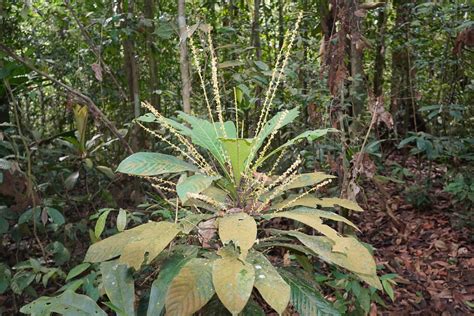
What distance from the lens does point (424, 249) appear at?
3.58 metres

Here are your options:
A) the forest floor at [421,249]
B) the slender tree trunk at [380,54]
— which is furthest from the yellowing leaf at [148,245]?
the slender tree trunk at [380,54]

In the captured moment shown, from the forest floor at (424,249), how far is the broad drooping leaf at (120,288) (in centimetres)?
144

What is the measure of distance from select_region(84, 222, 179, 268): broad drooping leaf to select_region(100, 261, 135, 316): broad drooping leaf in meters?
0.09

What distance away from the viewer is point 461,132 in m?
4.29

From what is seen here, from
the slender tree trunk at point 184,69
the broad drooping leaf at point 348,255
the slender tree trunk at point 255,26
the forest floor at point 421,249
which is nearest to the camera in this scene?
the broad drooping leaf at point 348,255

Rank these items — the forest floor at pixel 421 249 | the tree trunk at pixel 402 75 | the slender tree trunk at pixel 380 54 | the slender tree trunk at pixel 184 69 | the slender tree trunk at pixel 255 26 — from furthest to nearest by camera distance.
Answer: the slender tree trunk at pixel 380 54 < the tree trunk at pixel 402 75 < the slender tree trunk at pixel 255 26 < the forest floor at pixel 421 249 < the slender tree trunk at pixel 184 69

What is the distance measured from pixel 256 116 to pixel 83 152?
1.45m

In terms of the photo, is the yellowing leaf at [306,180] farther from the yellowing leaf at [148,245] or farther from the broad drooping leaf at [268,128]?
the yellowing leaf at [148,245]

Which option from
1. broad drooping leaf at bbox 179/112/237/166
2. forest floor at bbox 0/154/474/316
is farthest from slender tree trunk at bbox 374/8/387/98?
broad drooping leaf at bbox 179/112/237/166

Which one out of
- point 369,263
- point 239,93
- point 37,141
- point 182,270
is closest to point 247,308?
point 182,270

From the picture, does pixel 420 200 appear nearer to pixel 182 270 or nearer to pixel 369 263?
pixel 369 263

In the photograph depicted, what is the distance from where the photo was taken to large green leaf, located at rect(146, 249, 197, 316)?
146cm

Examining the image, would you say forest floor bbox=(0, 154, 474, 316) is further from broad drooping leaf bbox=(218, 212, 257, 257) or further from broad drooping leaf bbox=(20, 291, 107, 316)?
broad drooping leaf bbox=(20, 291, 107, 316)

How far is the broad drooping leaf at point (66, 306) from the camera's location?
5.40 ft
